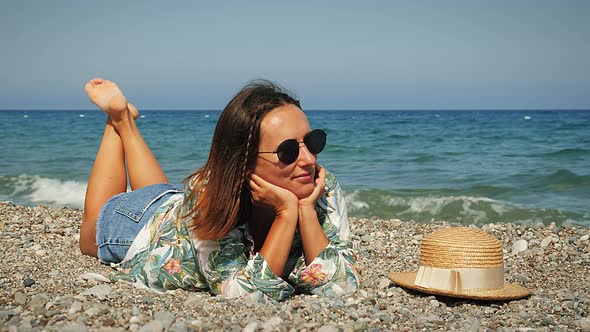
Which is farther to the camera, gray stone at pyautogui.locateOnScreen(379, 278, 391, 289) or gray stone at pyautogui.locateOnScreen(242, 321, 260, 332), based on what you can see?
gray stone at pyautogui.locateOnScreen(379, 278, 391, 289)

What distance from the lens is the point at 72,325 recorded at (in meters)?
3.30

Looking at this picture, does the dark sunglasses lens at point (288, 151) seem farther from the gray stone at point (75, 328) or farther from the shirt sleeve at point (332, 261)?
the gray stone at point (75, 328)

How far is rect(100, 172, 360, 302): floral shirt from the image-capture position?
4.06 m

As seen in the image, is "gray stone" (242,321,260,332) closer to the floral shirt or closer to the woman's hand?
the floral shirt

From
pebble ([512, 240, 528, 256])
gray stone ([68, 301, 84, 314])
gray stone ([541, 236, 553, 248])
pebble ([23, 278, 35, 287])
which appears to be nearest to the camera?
gray stone ([68, 301, 84, 314])

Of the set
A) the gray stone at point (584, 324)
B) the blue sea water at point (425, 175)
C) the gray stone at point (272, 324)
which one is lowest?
the blue sea water at point (425, 175)

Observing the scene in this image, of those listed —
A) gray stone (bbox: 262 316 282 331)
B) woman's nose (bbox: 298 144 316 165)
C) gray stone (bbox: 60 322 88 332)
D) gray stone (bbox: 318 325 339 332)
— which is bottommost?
gray stone (bbox: 318 325 339 332)

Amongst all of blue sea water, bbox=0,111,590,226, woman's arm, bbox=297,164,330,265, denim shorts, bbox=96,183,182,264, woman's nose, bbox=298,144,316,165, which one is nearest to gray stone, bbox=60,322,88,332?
woman's arm, bbox=297,164,330,265

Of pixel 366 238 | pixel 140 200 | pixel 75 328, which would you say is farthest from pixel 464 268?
pixel 366 238

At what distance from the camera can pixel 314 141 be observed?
13.4 feet

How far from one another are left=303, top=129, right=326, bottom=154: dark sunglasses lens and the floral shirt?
51 cm

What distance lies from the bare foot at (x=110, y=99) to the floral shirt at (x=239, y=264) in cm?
152

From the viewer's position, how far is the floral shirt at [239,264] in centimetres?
406

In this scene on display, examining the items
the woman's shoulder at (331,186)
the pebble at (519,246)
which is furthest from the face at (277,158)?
the pebble at (519,246)
